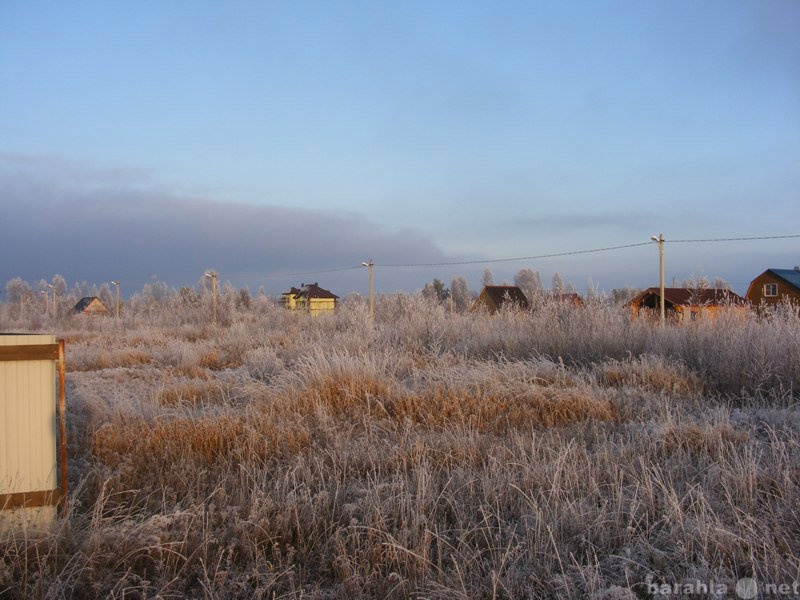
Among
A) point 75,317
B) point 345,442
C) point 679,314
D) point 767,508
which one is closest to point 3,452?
point 345,442

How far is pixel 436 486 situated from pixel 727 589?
1809 millimetres

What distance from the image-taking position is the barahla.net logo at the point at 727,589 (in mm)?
2506

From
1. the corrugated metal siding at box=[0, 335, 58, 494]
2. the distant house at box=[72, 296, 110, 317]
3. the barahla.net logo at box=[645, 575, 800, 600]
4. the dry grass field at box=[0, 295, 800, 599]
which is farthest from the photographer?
the distant house at box=[72, 296, 110, 317]

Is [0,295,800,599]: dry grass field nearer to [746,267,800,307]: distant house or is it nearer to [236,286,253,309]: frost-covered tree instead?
[746,267,800,307]: distant house

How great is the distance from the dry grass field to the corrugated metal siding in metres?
0.32

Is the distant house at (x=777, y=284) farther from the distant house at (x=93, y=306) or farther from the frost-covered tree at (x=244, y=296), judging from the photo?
the distant house at (x=93, y=306)

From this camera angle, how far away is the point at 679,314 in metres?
12.0

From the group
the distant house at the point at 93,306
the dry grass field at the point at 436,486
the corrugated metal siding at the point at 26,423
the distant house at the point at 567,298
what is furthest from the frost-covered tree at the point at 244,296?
the corrugated metal siding at the point at 26,423

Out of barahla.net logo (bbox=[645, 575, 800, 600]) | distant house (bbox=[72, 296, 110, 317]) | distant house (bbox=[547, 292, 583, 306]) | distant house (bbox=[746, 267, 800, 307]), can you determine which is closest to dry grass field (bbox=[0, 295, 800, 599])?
barahla.net logo (bbox=[645, 575, 800, 600])

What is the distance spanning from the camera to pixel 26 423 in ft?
10.2

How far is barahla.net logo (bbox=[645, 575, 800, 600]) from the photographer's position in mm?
2506

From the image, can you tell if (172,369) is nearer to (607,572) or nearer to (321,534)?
(321,534)

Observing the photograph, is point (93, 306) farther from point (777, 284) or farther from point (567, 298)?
point (777, 284)

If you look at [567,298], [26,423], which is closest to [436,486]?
[26,423]
